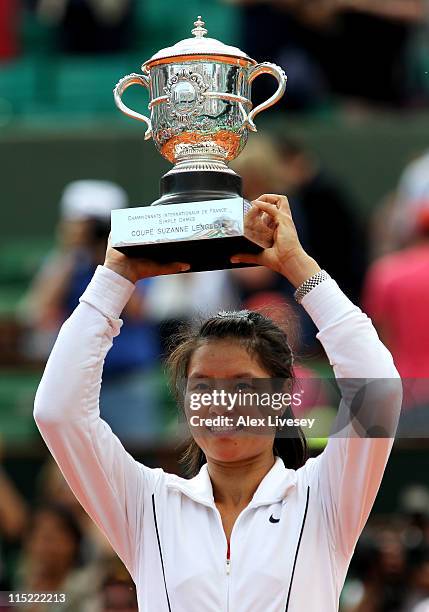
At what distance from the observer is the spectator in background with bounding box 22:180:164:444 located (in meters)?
5.77

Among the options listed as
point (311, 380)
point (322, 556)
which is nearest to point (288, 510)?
point (322, 556)

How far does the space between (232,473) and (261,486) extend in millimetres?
67

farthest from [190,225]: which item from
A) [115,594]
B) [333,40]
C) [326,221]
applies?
[333,40]

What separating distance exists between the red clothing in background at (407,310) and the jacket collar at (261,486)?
227cm

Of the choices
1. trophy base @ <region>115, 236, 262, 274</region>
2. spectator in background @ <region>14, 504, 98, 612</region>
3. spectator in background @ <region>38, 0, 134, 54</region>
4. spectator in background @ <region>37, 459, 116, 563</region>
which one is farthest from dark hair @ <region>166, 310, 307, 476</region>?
spectator in background @ <region>38, 0, 134, 54</region>

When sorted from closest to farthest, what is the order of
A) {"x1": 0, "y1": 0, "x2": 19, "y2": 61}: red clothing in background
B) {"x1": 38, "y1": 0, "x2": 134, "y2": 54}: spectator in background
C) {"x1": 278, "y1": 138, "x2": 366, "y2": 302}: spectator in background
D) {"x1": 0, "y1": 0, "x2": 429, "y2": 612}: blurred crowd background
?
{"x1": 0, "y1": 0, "x2": 429, "y2": 612}: blurred crowd background
{"x1": 278, "y1": 138, "x2": 366, "y2": 302}: spectator in background
{"x1": 0, "y1": 0, "x2": 19, "y2": 61}: red clothing in background
{"x1": 38, "y1": 0, "x2": 134, "y2": 54}: spectator in background

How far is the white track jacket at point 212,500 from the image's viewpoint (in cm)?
286

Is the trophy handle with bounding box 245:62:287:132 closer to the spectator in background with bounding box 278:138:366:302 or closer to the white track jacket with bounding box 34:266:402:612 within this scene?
the white track jacket with bounding box 34:266:402:612

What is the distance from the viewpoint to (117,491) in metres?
3.02

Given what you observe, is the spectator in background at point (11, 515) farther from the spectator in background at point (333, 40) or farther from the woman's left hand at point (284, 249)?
the woman's left hand at point (284, 249)

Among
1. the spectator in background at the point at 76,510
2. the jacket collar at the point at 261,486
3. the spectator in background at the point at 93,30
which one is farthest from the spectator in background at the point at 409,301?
the spectator in background at the point at 93,30

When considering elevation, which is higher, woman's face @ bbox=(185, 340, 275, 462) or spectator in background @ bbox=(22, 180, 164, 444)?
spectator in background @ bbox=(22, 180, 164, 444)

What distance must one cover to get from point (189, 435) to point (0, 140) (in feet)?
16.8

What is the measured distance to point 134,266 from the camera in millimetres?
3055
